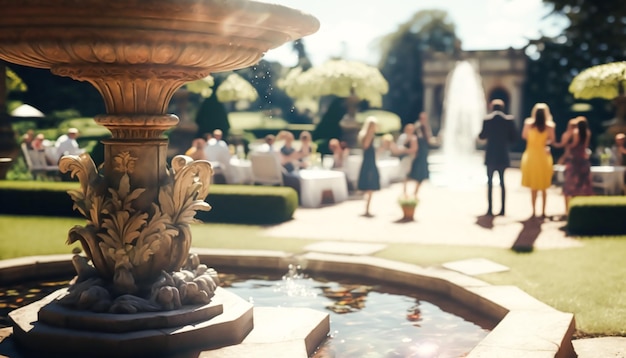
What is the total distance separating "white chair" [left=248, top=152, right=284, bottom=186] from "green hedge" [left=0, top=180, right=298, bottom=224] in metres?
2.35

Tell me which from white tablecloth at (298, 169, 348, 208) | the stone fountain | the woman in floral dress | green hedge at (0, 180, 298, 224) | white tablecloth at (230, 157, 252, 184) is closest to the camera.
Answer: the stone fountain

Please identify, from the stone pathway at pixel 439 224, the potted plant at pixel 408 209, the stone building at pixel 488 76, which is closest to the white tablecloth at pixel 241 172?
the stone pathway at pixel 439 224

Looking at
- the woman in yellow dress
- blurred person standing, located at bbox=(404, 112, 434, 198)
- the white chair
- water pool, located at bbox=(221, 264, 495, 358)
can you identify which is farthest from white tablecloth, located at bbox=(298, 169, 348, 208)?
water pool, located at bbox=(221, 264, 495, 358)

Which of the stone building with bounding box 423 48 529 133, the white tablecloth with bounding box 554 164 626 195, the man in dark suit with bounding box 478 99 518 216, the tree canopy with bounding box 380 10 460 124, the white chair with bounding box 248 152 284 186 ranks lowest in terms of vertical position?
the white tablecloth with bounding box 554 164 626 195

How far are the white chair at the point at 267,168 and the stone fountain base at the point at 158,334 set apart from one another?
30.8 feet

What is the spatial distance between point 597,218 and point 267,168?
661cm

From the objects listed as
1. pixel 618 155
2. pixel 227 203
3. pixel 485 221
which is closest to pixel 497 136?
pixel 485 221

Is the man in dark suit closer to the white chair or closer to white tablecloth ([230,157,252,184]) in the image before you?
the white chair

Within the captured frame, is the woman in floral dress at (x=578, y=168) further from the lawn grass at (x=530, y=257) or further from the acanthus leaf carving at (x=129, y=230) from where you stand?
the acanthus leaf carving at (x=129, y=230)

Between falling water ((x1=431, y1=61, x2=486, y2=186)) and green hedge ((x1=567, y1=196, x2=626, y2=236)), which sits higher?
falling water ((x1=431, y1=61, x2=486, y2=186))

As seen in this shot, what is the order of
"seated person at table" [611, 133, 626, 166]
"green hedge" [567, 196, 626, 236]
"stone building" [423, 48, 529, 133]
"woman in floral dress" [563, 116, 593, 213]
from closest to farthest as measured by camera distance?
"green hedge" [567, 196, 626, 236] < "woman in floral dress" [563, 116, 593, 213] < "seated person at table" [611, 133, 626, 166] < "stone building" [423, 48, 529, 133]

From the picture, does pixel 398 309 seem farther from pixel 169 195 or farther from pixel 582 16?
pixel 582 16

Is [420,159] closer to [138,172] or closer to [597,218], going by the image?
[597,218]

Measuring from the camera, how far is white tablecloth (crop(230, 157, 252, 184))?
15.7 m
